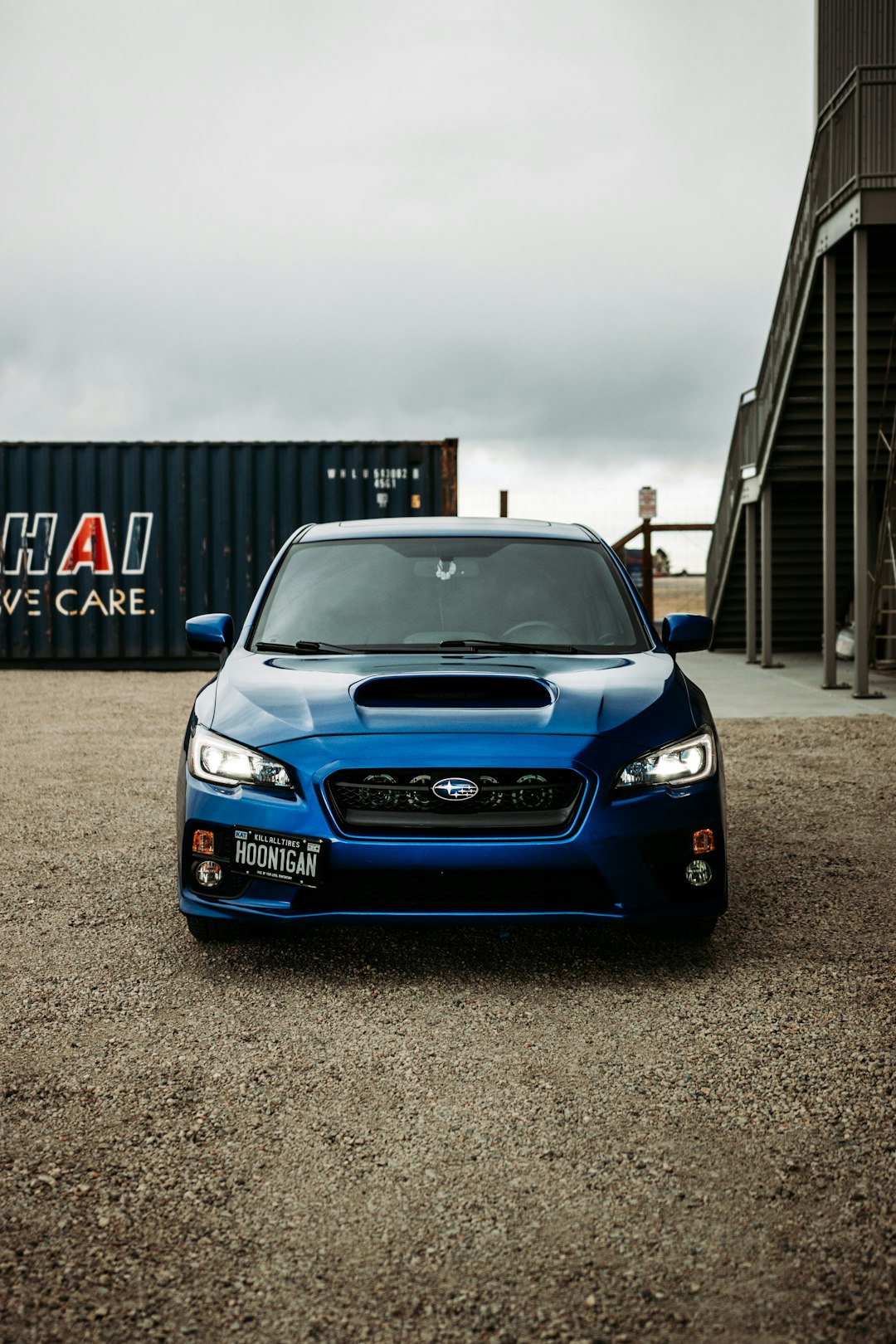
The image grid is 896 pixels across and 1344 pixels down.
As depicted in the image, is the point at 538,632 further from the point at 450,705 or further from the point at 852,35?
the point at 852,35

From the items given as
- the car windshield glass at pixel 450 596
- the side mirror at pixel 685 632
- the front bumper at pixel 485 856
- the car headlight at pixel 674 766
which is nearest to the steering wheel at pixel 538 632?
the car windshield glass at pixel 450 596

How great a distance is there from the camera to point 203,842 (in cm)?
372

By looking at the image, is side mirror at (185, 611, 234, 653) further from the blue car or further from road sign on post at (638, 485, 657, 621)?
road sign on post at (638, 485, 657, 621)

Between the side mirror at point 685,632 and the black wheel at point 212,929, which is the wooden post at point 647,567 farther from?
the black wheel at point 212,929

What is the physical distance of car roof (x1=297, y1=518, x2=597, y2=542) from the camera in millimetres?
5109

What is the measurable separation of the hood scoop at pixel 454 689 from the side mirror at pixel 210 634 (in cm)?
101

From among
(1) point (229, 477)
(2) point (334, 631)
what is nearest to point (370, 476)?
(1) point (229, 477)

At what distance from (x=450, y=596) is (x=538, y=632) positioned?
16.6 inches

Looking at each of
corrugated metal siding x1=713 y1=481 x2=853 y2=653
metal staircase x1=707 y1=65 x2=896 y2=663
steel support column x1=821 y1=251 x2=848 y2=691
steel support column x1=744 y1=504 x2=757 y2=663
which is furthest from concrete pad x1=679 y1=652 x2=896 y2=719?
corrugated metal siding x1=713 y1=481 x2=853 y2=653

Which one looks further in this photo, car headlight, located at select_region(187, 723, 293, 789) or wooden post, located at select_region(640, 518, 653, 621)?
wooden post, located at select_region(640, 518, 653, 621)

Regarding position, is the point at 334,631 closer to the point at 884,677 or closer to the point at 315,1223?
the point at 315,1223

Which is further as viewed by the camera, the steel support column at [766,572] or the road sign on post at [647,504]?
the road sign on post at [647,504]

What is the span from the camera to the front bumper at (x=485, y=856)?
3494mm

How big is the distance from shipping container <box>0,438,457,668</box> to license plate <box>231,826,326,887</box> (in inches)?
543
